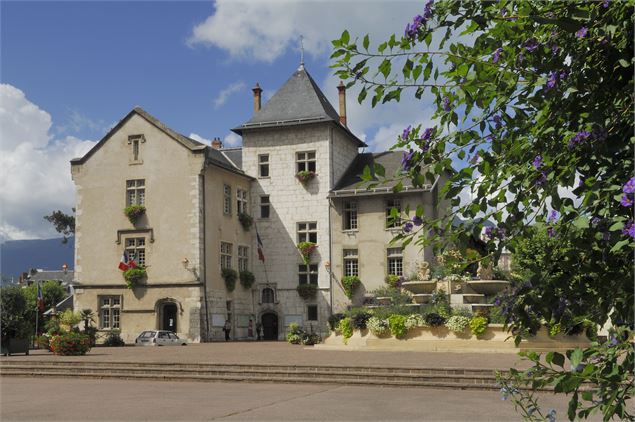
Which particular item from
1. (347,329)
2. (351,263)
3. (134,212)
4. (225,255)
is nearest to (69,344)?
(347,329)

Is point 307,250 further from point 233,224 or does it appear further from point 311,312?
point 233,224

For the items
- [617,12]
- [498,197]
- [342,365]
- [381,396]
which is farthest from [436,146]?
[342,365]

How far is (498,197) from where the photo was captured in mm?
3736

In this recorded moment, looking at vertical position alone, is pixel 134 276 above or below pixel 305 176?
below

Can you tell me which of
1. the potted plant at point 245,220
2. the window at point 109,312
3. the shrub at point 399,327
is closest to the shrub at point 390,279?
the potted plant at point 245,220

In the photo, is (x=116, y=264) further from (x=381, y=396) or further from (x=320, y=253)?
(x=381, y=396)

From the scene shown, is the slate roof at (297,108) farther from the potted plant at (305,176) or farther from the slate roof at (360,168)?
the potted plant at (305,176)

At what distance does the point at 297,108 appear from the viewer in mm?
44062

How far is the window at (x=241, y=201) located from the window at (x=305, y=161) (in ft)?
11.9

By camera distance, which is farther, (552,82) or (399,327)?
(399,327)

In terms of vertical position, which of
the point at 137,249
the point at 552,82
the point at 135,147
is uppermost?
the point at 135,147

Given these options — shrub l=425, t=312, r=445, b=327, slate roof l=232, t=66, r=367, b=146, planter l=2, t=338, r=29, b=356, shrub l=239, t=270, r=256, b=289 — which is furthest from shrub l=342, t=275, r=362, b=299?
planter l=2, t=338, r=29, b=356

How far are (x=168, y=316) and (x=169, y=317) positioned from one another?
3.3 inches

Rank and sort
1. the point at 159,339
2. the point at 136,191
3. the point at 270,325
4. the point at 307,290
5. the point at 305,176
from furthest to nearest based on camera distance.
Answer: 1. the point at 270,325
2. the point at 305,176
3. the point at 307,290
4. the point at 136,191
5. the point at 159,339
